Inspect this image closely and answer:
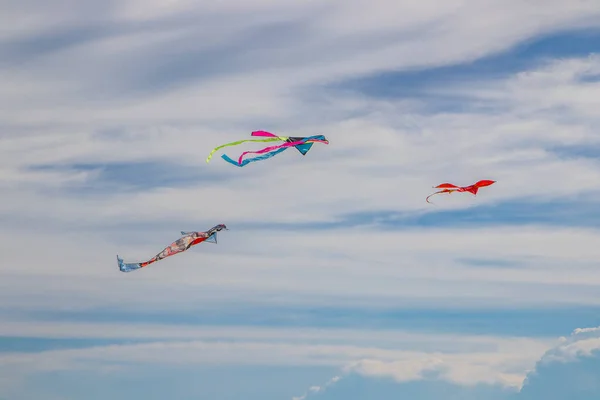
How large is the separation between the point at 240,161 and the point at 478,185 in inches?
1999

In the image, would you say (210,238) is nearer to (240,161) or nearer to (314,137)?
(240,161)

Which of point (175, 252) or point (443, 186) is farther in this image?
point (443, 186)

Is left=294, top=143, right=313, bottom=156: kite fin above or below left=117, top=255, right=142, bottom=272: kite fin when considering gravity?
above

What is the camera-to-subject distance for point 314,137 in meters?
182

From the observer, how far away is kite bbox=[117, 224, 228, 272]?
557ft

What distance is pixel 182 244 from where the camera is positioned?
575 ft

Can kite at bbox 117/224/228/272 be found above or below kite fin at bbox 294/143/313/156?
below

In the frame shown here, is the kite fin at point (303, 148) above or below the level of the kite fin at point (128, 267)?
above

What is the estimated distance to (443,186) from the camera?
611ft

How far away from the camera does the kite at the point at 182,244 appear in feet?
557

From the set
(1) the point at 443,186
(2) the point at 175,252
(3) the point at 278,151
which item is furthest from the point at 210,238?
(1) the point at 443,186

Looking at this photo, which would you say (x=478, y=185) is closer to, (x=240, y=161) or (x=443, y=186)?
(x=443, y=186)

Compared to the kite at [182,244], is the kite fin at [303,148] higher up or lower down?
higher up

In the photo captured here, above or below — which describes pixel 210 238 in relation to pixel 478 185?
below
